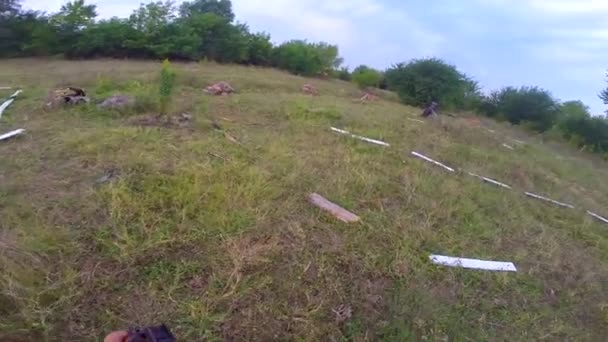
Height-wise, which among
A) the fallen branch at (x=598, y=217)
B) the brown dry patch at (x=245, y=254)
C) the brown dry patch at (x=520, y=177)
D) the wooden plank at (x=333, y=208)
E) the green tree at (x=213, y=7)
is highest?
the green tree at (x=213, y=7)

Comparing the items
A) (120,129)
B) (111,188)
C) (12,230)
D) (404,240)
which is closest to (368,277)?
(404,240)

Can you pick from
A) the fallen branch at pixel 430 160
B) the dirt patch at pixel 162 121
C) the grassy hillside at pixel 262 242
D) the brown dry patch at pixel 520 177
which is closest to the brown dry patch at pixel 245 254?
the grassy hillside at pixel 262 242

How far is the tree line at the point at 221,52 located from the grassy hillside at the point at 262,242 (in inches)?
299

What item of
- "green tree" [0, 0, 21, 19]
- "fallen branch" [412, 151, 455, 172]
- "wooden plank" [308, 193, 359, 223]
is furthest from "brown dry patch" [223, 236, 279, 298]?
"green tree" [0, 0, 21, 19]

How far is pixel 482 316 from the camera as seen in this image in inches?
113

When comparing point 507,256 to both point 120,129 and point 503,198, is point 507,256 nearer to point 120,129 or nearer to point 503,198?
point 503,198

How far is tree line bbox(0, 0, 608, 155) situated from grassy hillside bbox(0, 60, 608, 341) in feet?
24.9

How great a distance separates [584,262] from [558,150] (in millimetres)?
6995

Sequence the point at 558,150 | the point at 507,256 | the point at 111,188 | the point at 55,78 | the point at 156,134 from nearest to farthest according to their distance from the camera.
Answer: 1. the point at 111,188
2. the point at 507,256
3. the point at 156,134
4. the point at 55,78
5. the point at 558,150

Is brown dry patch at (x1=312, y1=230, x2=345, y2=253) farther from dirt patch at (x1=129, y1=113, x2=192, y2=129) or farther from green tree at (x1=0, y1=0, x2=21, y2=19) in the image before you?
green tree at (x1=0, y1=0, x2=21, y2=19)

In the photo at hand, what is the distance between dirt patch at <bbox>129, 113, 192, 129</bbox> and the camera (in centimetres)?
470

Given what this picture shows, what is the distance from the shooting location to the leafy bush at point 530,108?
12609 millimetres

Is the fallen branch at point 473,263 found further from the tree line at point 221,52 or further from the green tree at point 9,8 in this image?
the green tree at point 9,8

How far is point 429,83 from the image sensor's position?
1181cm
